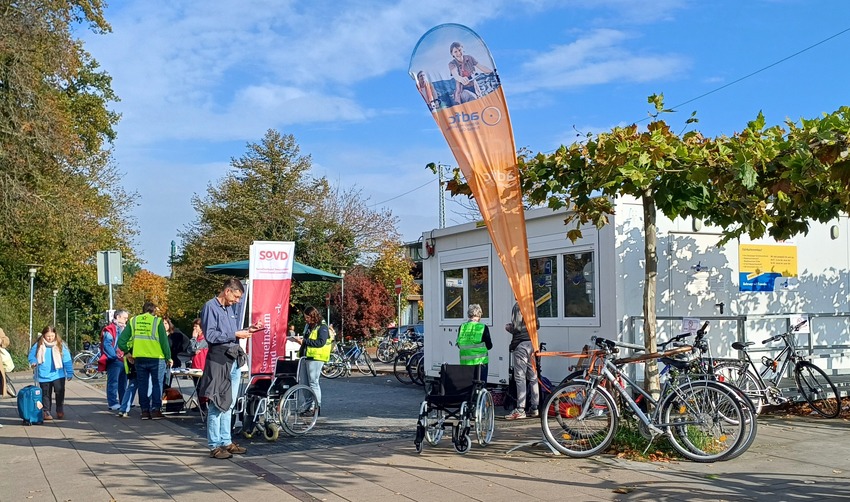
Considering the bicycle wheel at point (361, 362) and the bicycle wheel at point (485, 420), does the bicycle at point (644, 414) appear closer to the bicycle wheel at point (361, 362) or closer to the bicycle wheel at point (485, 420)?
the bicycle wheel at point (485, 420)

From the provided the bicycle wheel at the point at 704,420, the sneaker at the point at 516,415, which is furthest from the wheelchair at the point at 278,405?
the bicycle wheel at the point at 704,420

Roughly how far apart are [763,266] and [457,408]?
5.60 meters

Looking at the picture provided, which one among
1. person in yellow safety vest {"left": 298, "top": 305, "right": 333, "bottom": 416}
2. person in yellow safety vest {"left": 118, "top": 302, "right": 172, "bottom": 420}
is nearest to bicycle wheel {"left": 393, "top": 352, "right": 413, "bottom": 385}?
person in yellow safety vest {"left": 118, "top": 302, "right": 172, "bottom": 420}

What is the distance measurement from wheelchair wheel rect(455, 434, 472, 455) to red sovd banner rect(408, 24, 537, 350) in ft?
6.05

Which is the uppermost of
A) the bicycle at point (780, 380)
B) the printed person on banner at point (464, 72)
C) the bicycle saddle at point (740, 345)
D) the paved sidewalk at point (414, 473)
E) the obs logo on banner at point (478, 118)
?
the printed person on banner at point (464, 72)

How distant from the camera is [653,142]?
25.2ft

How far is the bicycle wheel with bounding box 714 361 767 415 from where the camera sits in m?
10.9

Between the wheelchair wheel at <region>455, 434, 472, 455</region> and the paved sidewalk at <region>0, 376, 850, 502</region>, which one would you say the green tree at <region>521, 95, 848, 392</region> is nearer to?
the paved sidewalk at <region>0, 376, 850, 502</region>

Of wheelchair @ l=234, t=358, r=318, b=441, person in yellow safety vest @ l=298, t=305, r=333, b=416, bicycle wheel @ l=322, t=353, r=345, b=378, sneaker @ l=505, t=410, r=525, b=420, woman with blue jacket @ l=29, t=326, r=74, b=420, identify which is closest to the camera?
wheelchair @ l=234, t=358, r=318, b=441

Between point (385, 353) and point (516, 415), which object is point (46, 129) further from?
point (516, 415)

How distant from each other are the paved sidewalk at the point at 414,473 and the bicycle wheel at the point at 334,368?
389 inches

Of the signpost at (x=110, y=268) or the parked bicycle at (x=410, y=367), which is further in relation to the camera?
the signpost at (x=110, y=268)

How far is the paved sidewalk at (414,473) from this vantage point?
22.6ft

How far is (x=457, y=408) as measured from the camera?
9000 mm
